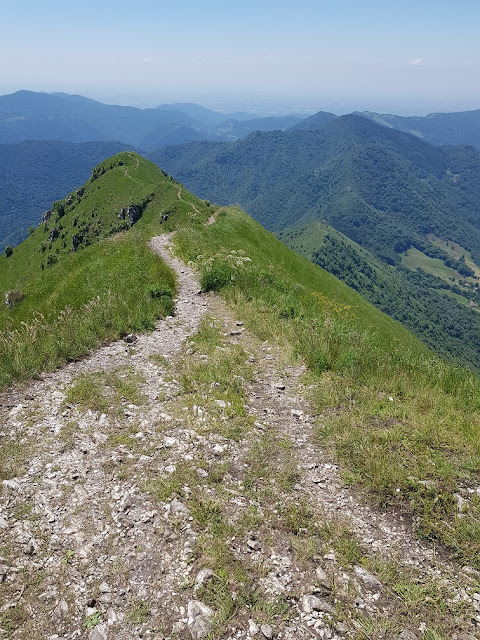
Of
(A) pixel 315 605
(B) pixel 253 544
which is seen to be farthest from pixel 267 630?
(B) pixel 253 544

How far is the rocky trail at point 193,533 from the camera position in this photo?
4.57m

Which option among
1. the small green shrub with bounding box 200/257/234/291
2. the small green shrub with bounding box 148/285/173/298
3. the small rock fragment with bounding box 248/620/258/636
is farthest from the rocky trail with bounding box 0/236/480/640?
the small green shrub with bounding box 200/257/234/291

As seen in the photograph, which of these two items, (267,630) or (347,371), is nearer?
(267,630)

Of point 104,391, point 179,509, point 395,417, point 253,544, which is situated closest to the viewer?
point 253,544

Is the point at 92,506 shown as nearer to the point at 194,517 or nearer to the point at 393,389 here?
the point at 194,517

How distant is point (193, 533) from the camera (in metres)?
5.69

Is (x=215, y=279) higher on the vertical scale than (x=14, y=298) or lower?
higher

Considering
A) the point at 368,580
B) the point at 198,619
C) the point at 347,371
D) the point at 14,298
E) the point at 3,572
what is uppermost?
the point at 347,371

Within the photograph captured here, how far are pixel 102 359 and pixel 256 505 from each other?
7359 millimetres

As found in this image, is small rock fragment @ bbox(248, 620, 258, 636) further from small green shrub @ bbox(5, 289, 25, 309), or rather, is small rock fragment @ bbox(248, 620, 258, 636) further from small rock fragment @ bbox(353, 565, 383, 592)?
small green shrub @ bbox(5, 289, 25, 309)

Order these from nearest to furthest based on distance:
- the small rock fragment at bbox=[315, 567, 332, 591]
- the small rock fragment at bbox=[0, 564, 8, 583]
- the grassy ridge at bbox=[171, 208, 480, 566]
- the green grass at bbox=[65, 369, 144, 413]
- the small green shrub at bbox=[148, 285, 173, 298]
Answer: the small rock fragment at bbox=[0, 564, 8, 583] → the small rock fragment at bbox=[315, 567, 332, 591] → the grassy ridge at bbox=[171, 208, 480, 566] → the green grass at bbox=[65, 369, 144, 413] → the small green shrub at bbox=[148, 285, 173, 298]

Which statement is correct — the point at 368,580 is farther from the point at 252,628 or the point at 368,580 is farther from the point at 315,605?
the point at 252,628

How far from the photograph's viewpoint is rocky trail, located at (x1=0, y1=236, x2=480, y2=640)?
4.57 metres

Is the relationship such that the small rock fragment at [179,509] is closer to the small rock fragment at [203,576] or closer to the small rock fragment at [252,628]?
the small rock fragment at [203,576]
